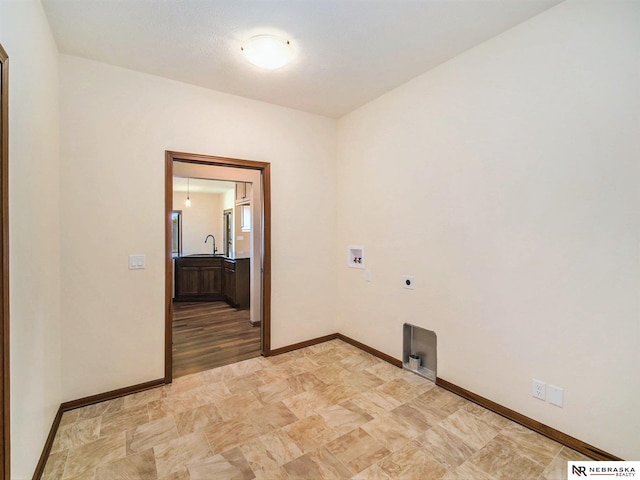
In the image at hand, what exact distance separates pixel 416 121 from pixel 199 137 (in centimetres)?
214

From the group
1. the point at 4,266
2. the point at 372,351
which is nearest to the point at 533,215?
the point at 372,351

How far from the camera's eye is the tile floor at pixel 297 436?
1.75m

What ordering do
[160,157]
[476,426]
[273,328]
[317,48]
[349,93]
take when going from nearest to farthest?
1. [476,426]
2. [317,48]
3. [160,157]
4. [349,93]
5. [273,328]

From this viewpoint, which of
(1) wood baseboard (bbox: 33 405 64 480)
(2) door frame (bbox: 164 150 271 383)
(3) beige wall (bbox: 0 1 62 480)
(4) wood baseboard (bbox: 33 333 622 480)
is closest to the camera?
(3) beige wall (bbox: 0 1 62 480)

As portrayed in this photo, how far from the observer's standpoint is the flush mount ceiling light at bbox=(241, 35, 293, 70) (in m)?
2.19

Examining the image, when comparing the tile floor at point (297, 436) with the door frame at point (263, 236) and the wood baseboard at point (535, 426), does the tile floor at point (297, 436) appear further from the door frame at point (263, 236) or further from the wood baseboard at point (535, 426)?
the door frame at point (263, 236)

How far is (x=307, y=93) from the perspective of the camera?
3.11m

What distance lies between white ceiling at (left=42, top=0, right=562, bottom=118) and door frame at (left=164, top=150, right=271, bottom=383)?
0.74m

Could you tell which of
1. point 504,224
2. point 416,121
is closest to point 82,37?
point 416,121

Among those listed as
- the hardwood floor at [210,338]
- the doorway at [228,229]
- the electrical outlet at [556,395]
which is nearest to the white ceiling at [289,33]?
the electrical outlet at [556,395]

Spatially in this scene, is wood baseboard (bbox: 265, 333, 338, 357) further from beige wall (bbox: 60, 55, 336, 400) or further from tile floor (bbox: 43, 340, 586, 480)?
beige wall (bbox: 60, 55, 336, 400)

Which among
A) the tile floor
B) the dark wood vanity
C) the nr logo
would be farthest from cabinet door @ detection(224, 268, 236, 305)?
the nr logo

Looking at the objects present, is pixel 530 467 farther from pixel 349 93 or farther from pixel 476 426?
pixel 349 93

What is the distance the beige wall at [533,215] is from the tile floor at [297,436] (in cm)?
36
